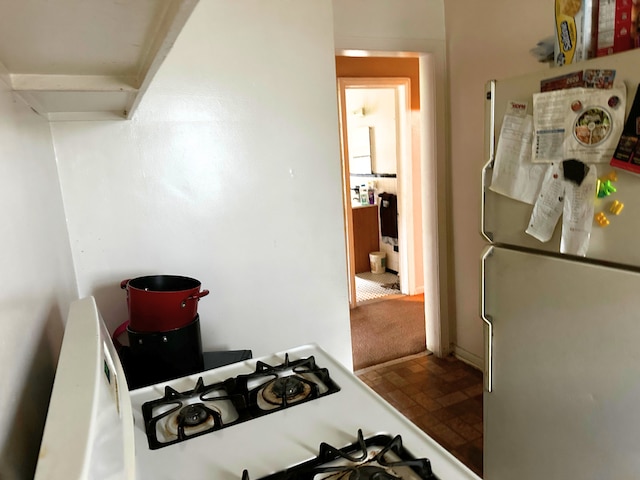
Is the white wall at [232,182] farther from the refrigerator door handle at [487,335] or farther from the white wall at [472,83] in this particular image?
the white wall at [472,83]

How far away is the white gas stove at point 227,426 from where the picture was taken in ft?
1.71

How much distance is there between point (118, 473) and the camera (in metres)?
0.52

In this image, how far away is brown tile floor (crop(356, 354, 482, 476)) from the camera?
2138mm

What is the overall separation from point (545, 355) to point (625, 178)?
636 millimetres

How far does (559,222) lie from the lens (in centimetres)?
135

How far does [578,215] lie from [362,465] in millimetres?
972

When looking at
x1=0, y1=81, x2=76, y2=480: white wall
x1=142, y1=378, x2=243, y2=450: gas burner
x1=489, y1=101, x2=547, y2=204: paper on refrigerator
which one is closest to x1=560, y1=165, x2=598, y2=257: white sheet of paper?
x1=489, y1=101, x2=547, y2=204: paper on refrigerator

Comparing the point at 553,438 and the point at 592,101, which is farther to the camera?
the point at 553,438

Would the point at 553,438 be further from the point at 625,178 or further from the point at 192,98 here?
the point at 192,98

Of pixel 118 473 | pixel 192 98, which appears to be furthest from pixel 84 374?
pixel 192 98

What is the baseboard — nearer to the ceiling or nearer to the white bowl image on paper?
the white bowl image on paper

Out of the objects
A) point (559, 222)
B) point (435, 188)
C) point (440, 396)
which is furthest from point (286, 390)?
point (435, 188)

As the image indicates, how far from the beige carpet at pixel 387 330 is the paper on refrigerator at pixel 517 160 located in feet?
6.08

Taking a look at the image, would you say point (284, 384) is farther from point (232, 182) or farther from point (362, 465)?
point (232, 182)
